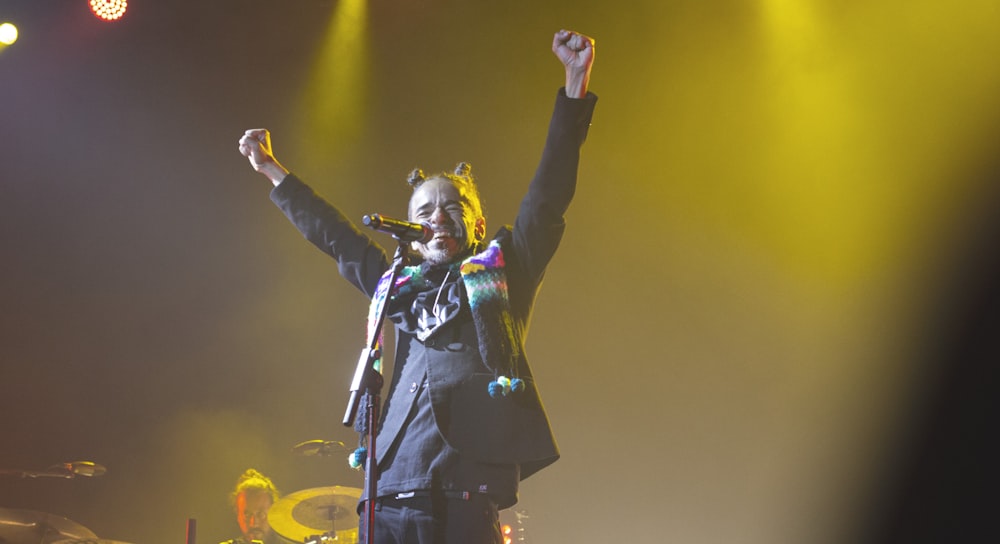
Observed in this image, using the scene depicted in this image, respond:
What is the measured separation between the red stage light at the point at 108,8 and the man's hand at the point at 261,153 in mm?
3496

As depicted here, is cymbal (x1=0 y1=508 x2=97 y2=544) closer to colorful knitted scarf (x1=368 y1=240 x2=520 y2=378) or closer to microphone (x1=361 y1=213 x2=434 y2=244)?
colorful knitted scarf (x1=368 y1=240 x2=520 y2=378)

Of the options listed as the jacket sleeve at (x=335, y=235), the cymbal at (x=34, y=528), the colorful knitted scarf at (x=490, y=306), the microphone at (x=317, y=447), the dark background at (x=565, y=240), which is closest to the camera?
the colorful knitted scarf at (x=490, y=306)

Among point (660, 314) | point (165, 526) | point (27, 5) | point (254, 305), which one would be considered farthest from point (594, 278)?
point (27, 5)

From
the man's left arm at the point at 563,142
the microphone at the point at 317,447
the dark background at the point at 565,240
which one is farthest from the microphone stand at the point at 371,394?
the dark background at the point at 565,240

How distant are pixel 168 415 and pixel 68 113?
220 centimetres

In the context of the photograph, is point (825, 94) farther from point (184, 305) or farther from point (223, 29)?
point (184, 305)

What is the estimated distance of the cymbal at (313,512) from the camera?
17.6 feet

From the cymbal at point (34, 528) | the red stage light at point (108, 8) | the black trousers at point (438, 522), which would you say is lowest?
the black trousers at point (438, 522)

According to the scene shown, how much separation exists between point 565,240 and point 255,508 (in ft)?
9.84

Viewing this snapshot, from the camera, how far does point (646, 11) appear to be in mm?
6484

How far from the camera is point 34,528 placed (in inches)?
187

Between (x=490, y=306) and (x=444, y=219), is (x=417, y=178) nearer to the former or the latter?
(x=444, y=219)

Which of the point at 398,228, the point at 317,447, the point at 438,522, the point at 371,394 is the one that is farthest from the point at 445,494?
the point at 317,447

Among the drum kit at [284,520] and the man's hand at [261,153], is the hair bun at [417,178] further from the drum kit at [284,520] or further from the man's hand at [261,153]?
the drum kit at [284,520]
